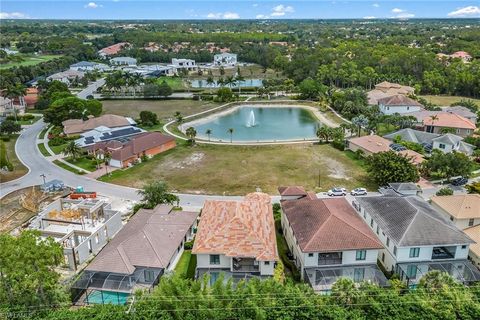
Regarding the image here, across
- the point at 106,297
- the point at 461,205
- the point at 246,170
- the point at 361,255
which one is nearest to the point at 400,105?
the point at 246,170

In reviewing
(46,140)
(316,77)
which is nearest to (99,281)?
(46,140)

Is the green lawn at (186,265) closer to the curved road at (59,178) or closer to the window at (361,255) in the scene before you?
the curved road at (59,178)

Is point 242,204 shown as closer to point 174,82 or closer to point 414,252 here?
point 414,252

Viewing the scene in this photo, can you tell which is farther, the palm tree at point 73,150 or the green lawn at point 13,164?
the palm tree at point 73,150

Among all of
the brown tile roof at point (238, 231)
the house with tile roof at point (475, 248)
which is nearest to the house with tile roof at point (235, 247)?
the brown tile roof at point (238, 231)

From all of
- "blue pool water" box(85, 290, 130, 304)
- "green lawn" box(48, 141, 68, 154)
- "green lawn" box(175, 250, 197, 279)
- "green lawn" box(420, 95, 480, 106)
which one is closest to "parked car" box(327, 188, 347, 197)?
"green lawn" box(175, 250, 197, 279)
